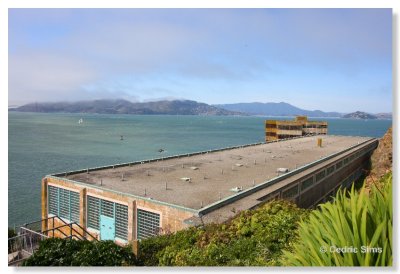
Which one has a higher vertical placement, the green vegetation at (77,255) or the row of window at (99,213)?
the green vegetation at (77,255)

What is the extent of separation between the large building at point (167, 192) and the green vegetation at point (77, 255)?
0.99 meters

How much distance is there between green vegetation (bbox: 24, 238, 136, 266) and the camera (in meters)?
8.84

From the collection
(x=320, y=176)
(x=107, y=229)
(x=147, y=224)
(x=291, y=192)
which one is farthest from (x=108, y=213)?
(x=320, y=176)

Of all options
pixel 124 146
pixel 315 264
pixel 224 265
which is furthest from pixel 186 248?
pixel 124 146

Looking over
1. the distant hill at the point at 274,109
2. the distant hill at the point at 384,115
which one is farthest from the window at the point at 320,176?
the distant hill at the point at 384,115

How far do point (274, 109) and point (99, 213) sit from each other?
7560 mm

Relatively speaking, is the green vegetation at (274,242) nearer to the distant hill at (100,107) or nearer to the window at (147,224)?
the window at (147,224)

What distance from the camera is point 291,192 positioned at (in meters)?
17.3

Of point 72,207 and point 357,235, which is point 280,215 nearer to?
point 357,235

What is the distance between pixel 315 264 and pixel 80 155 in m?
32.1

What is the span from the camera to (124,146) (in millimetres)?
53812

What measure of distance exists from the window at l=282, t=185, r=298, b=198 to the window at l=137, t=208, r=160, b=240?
5.67 meters

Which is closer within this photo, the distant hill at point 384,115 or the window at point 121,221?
the distant hill at point 384,115

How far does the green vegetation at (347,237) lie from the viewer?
227 inches
